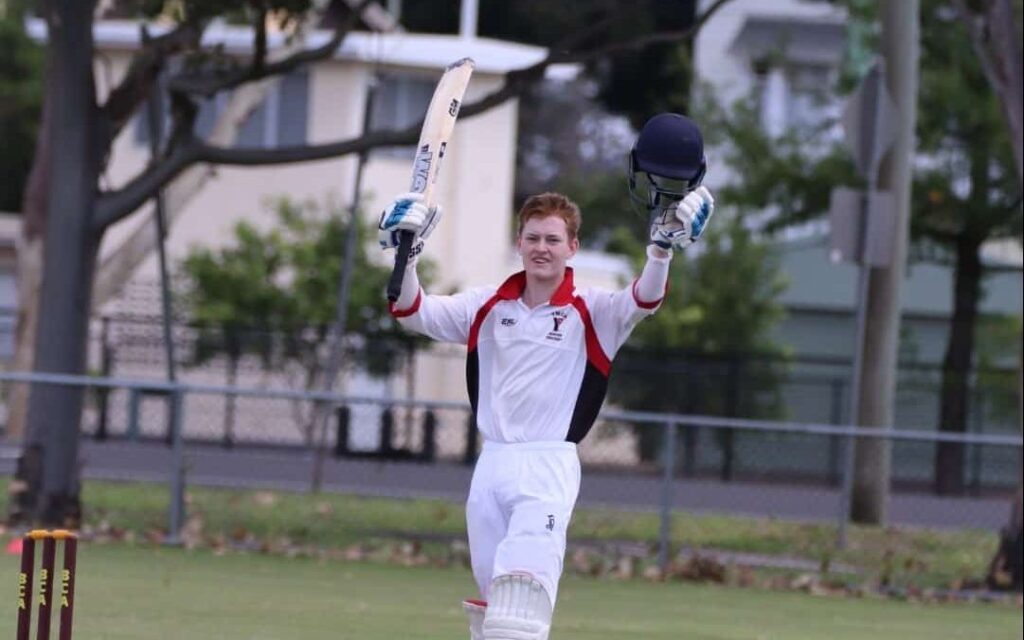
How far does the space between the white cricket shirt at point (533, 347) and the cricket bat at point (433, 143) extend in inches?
10.7

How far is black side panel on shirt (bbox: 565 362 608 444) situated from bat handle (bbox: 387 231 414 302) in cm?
80

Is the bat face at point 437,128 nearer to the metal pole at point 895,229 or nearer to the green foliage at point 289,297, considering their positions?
the metal pole at point 895,229

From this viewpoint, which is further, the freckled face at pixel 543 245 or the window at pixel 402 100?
the window at pixel 402 100

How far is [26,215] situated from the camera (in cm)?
2405

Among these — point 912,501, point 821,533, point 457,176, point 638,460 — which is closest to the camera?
point 821,533

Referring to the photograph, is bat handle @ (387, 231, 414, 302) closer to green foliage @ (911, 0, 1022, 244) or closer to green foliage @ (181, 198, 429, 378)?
green foliage @ (911, 0, 1022, 244)

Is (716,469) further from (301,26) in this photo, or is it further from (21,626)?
(21,626)

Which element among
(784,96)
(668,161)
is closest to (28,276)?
(784,96)

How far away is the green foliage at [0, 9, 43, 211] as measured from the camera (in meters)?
41.7

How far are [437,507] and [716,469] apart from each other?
8.94m

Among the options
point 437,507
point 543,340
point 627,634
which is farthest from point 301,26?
point 543,340

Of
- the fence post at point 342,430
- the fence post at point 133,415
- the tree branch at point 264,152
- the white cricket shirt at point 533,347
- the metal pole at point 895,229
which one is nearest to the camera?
the white cricket shirt at point 533,347

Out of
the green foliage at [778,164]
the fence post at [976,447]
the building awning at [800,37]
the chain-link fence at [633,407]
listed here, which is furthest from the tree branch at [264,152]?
the building awning at [800,37]

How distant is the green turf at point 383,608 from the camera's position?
11.0m
